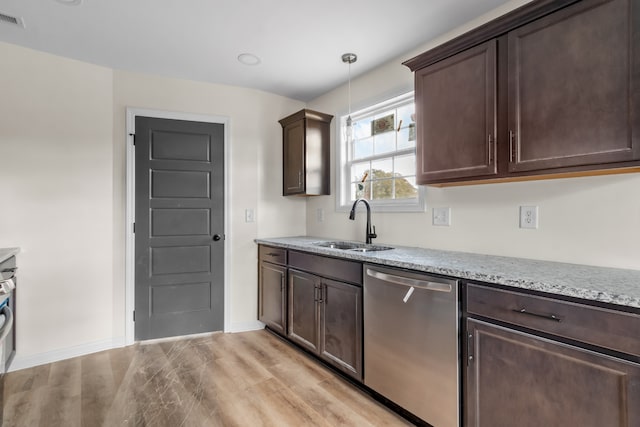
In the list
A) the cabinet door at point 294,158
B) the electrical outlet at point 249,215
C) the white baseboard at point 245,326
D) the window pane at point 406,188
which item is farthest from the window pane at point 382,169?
the white baseboard at point 245,326

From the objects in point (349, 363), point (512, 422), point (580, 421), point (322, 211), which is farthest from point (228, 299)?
point (580, 421)

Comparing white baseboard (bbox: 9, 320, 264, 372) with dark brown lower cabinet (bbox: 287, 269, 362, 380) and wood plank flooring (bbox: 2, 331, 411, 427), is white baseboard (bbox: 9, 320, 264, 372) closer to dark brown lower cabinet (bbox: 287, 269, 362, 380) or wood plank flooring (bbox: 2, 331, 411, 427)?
wood plank flooring (bbox: 2, 331, 411, 427)

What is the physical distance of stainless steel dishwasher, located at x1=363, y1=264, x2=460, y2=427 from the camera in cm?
157

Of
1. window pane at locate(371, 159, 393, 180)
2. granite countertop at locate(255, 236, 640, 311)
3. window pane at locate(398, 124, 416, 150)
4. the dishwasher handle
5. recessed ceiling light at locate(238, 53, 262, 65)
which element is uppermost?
recessed ceiling light at locate(238, 53, 262, 65)

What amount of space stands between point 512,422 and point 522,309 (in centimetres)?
50

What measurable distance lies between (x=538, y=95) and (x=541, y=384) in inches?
51.3

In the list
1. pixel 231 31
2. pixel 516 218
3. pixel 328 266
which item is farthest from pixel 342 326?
pixel 231 31

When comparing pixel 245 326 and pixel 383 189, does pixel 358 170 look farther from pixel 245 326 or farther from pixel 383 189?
pixel 245 326

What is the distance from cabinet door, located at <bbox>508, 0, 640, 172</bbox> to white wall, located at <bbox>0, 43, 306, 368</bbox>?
256 centimetres

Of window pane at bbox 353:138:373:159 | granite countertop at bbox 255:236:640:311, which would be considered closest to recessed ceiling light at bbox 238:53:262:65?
window pane at bbox 353:138:373:159

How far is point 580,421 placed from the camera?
3.86ft

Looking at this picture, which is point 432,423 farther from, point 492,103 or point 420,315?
point 492,103

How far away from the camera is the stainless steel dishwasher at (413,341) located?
5.14 feet

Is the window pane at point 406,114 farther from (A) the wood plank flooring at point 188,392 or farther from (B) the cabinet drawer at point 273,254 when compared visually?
(A) the wood plank flooring at point 188,392
